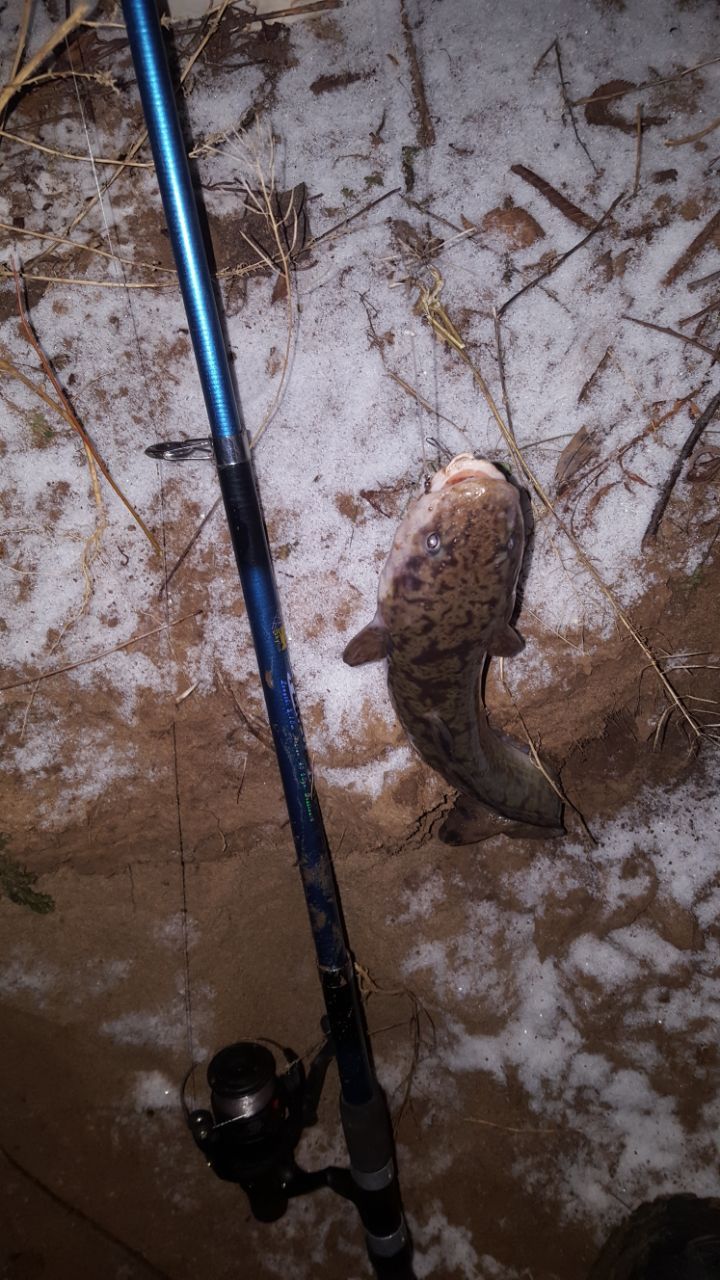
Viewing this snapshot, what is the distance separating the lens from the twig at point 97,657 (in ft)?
10.4

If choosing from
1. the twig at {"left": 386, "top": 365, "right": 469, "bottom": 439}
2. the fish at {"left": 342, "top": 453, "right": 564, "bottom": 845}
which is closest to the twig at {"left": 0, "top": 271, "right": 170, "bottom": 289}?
the twig at {"left": 386, "top": 365, "right": 469, "bottom": 439}

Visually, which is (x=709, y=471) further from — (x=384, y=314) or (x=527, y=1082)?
(x=527, y=1082)

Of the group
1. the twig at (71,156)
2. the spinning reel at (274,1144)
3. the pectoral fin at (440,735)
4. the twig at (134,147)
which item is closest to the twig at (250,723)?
the pectoral fin at (440,735)

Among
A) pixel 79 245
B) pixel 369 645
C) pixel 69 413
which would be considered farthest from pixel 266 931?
pixel 79 245

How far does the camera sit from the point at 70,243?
296 centimetres

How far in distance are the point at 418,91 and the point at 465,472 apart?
193 centimetres

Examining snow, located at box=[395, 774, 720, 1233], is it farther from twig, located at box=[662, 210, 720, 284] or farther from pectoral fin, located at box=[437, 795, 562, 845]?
twig, located at box=[662, 210, 720, 284]

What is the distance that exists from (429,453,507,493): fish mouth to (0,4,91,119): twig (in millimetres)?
2640

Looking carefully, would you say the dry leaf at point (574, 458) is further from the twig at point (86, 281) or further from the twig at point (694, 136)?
the twig at point (86, 281)

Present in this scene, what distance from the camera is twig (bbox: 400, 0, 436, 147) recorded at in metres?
2.83

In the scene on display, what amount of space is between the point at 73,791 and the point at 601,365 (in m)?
3.39

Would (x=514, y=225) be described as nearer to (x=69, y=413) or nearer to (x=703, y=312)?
(x=703, y=312)

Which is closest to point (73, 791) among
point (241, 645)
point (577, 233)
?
point (241, 645)

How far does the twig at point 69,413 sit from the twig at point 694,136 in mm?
2981
